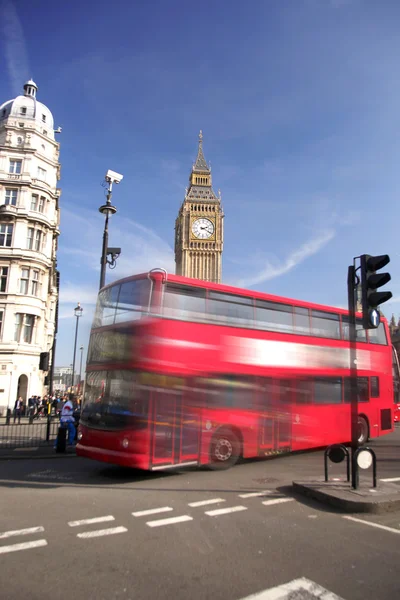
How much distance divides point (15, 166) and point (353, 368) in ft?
104

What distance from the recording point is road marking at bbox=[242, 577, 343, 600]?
3873mm

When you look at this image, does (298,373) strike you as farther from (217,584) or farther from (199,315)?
(217,584)

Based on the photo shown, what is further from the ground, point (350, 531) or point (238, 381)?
point (238, 381)

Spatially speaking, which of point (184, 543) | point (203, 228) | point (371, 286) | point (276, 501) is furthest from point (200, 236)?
point (184, 543)

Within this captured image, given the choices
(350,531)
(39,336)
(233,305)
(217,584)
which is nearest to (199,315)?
(233,305)

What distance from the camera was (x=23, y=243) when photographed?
3103 cm

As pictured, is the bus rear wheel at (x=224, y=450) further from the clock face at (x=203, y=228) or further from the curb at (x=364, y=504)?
the clock face at (x=203, y=228)

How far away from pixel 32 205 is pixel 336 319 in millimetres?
26553

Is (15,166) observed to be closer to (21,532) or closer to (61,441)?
(61,441)

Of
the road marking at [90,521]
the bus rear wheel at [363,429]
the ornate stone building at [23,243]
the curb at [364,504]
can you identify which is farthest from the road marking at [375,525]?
the ornate stone building at [23,243]

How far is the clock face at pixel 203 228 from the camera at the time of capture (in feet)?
313

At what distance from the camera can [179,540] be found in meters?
5.36

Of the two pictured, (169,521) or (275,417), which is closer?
(169,521)

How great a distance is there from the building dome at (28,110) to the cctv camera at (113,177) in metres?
22.8
